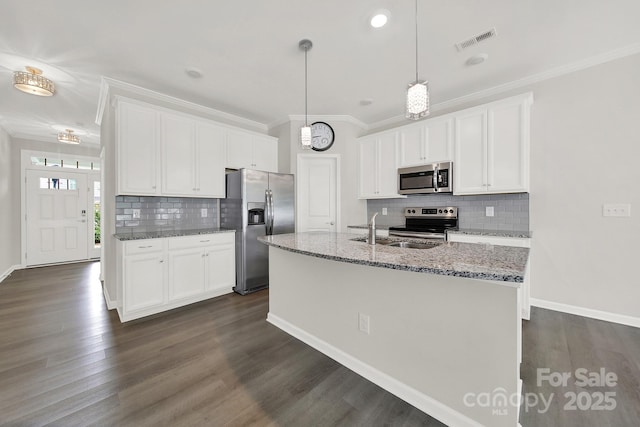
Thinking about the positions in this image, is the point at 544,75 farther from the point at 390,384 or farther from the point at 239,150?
the point at 239,150

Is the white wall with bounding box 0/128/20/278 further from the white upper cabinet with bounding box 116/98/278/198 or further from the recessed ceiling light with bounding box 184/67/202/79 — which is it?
the recessed ceiling light with bounding box 184/67/202/79

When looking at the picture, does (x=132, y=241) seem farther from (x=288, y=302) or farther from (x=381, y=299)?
(x=381, y=299)

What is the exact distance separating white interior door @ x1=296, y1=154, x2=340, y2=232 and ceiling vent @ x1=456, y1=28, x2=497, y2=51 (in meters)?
2.22

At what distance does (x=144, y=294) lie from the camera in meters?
2.78

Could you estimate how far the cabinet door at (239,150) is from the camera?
3712 millimetres

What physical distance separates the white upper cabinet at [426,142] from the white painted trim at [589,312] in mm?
2034

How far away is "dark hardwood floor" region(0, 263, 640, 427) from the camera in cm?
145

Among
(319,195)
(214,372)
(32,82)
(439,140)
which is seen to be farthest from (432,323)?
(32,82)

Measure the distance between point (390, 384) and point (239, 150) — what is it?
3.46 meters

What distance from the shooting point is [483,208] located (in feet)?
11.0

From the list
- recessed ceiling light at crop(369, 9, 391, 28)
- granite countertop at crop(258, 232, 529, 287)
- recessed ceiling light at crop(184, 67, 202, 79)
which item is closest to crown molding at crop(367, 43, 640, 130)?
recessed ceiling light at crop(369, 9, 391, 28)

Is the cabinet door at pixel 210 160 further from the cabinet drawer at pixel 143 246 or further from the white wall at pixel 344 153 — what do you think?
the white wall at pixel 344 153

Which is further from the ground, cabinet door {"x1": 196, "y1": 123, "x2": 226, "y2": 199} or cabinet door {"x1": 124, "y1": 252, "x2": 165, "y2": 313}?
cabinet door {"x1": 196, "y1": 123, "x2": 226, "y2": 199}

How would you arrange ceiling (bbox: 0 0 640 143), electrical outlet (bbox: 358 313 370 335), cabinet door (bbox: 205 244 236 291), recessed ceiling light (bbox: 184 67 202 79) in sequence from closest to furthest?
1. electrical outlet (bbox: 358 313 370 335)
2. ceiling (bbox: 0 0 640 143)
3. recessed ceiling light (bbox: 184 67 202 79)
4. cabinet door (bbox: 205 244 236 291)
